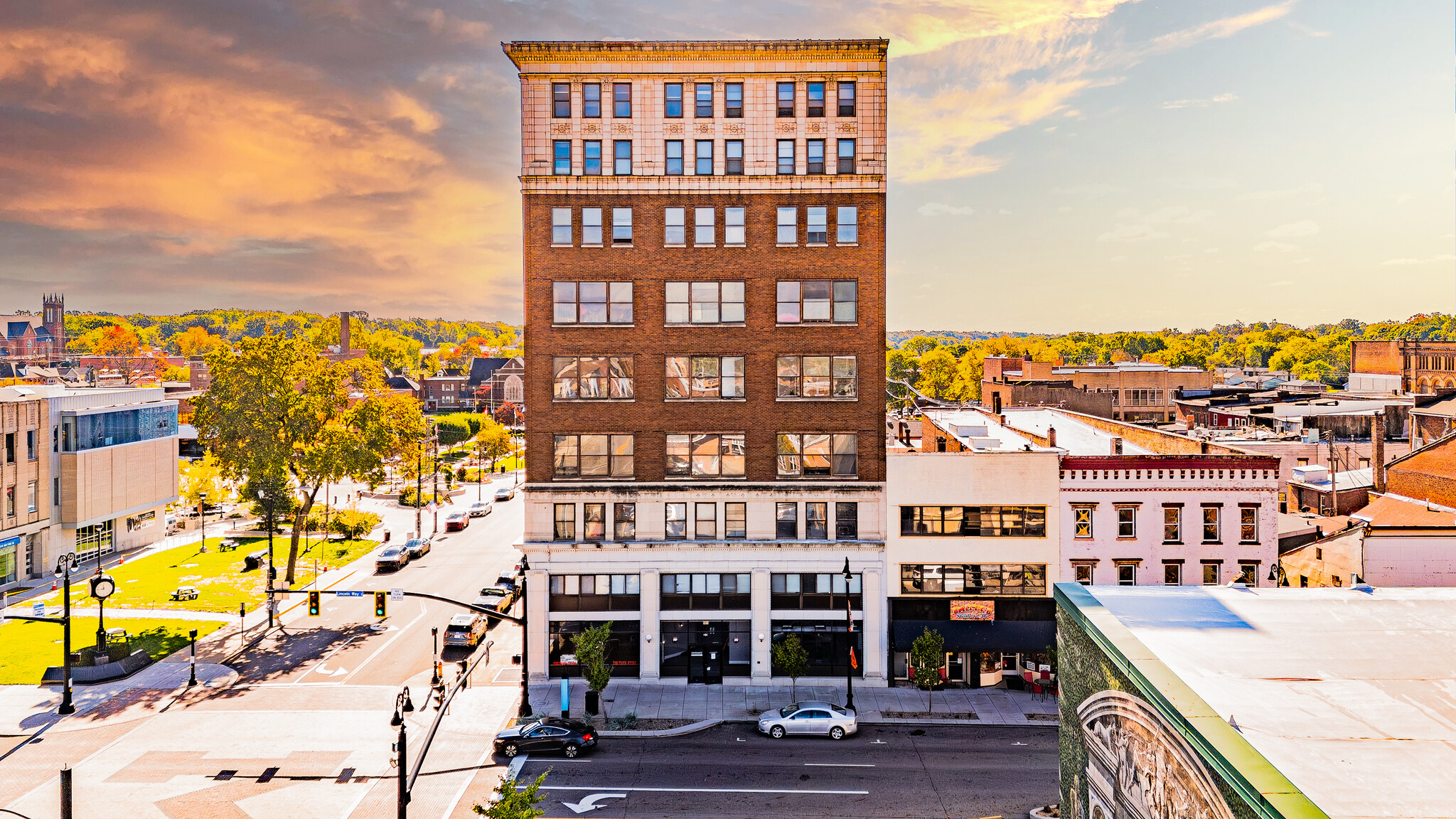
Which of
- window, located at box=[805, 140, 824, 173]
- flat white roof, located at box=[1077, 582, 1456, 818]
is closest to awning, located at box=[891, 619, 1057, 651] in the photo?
flat white roof, located at box=[1077, 582, 1456, 818]

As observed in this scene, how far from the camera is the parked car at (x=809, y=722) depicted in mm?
32406

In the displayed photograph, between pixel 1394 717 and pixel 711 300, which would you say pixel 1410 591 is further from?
pixel 711 300

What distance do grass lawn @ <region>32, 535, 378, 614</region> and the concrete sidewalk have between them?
75.4 feet

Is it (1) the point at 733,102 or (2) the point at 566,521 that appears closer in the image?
(2) the point at 566,521

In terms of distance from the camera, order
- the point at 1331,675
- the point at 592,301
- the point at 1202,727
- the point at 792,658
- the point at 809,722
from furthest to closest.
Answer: the point at 592,301 → the point at 792,658 → the point at 809,722 → the point at 1331,675 → the point at 1202,727

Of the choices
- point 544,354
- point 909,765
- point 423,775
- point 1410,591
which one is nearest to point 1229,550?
point 909,765

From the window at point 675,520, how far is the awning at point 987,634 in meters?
10.9

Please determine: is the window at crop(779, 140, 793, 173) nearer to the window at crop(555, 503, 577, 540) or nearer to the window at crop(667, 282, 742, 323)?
the window at crop(667, 282, 742, 323)

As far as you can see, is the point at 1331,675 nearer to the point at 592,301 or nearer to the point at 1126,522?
the point at 1126,522

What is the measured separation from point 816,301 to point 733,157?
25.9 feet

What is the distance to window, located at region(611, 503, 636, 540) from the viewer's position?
38562 millimetres

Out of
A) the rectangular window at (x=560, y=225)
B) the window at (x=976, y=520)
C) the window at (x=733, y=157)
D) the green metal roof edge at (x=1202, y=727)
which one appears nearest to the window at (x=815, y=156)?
the window at (x=733, y=157)

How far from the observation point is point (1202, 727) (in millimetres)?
10148

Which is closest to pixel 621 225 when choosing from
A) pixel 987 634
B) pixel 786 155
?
pixel 786 155
